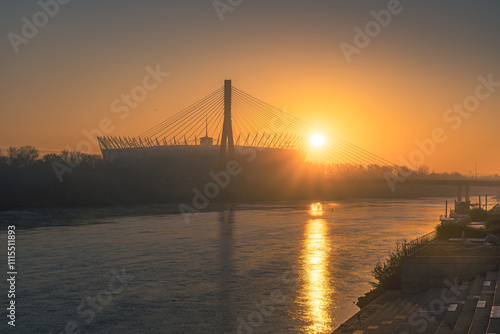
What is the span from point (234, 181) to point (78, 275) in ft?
194

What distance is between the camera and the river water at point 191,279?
14.5 metres

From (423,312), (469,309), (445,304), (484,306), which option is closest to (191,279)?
(423,312)

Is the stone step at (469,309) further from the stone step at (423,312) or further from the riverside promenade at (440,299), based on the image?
the stone step at (423,312)

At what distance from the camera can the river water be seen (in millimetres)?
14526

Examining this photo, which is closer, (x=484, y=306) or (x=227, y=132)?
(x=484, y=306)

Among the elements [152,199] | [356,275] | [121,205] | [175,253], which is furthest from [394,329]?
[152,199]

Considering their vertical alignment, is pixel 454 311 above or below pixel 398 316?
above

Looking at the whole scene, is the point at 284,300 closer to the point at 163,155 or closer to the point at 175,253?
the point at 175,253

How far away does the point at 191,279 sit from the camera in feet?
65.6

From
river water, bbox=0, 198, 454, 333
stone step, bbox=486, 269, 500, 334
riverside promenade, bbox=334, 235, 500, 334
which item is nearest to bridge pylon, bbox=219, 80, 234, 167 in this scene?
river water, bbox=0, 198, 454, 333

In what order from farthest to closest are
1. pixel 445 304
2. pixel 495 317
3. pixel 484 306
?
1. pixel 445 304
2. pixel 484 306
3. pixel 495 317

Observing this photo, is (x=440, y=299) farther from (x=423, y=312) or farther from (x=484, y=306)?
(x=484, y=306)

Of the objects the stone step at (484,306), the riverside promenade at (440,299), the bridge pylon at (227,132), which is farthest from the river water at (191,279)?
the bridge pylon at (227,132)

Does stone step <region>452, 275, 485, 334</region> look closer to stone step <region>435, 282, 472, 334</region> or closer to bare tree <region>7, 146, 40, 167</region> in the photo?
stone step <region>435, 282, 472, 334</region>
